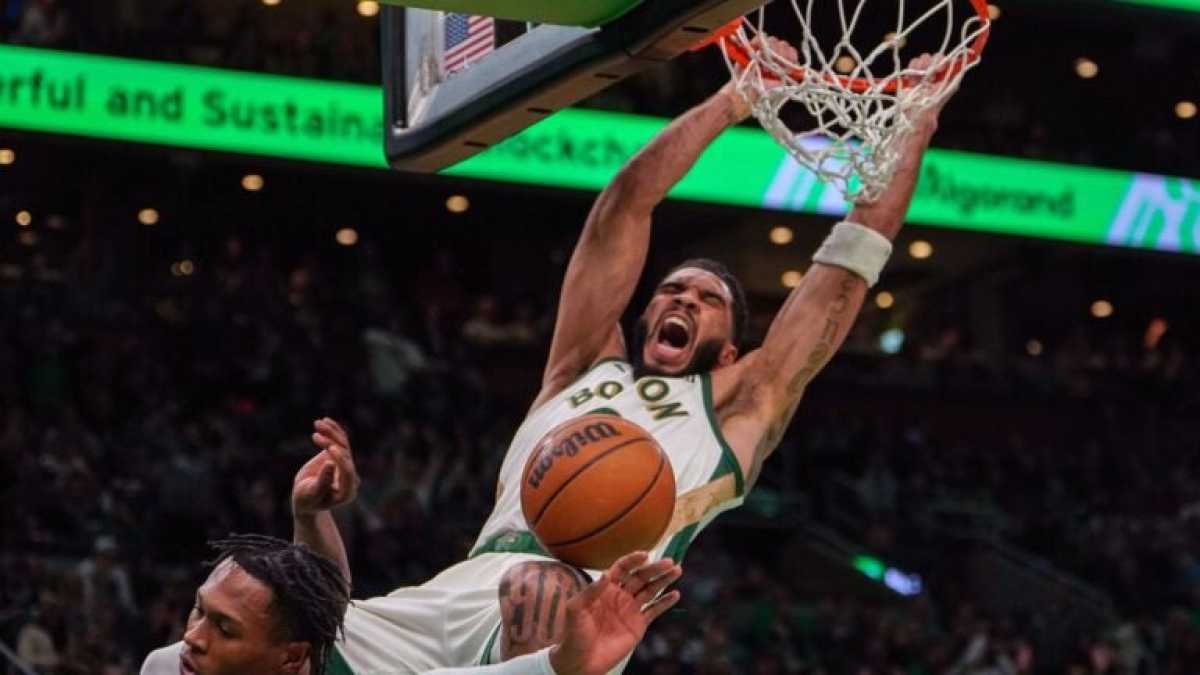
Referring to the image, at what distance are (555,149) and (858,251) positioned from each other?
8.75 meters

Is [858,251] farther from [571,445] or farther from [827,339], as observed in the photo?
[571,445]

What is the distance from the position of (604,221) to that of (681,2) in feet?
Answer: 5.25

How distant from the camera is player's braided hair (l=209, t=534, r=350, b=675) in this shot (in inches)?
139

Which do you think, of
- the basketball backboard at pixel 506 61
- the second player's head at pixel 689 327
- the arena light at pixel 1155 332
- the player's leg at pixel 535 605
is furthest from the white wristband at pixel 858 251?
the arena light at pixel 1155 332

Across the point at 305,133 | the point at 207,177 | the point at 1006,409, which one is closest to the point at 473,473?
the point at 305,133

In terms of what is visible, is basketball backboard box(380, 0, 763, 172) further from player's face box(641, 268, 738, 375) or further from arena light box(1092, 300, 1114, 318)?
arena light box(1092, 300, 1114, 318)

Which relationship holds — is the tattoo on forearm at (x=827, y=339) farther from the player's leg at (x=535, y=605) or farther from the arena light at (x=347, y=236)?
the arena light at (x=347, y=236)

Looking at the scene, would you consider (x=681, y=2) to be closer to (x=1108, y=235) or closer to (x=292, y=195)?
(x=1108, y=235)

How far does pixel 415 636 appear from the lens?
491 cm

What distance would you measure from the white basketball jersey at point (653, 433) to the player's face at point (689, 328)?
1.7 inches

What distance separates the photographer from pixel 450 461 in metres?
13.3

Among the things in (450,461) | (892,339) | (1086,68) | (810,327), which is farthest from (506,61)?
(892,339)

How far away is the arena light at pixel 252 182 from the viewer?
1747cm

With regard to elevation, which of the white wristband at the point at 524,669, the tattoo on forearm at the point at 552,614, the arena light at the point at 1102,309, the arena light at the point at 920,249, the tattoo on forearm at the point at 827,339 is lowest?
the arena light at the point at 1102,309
